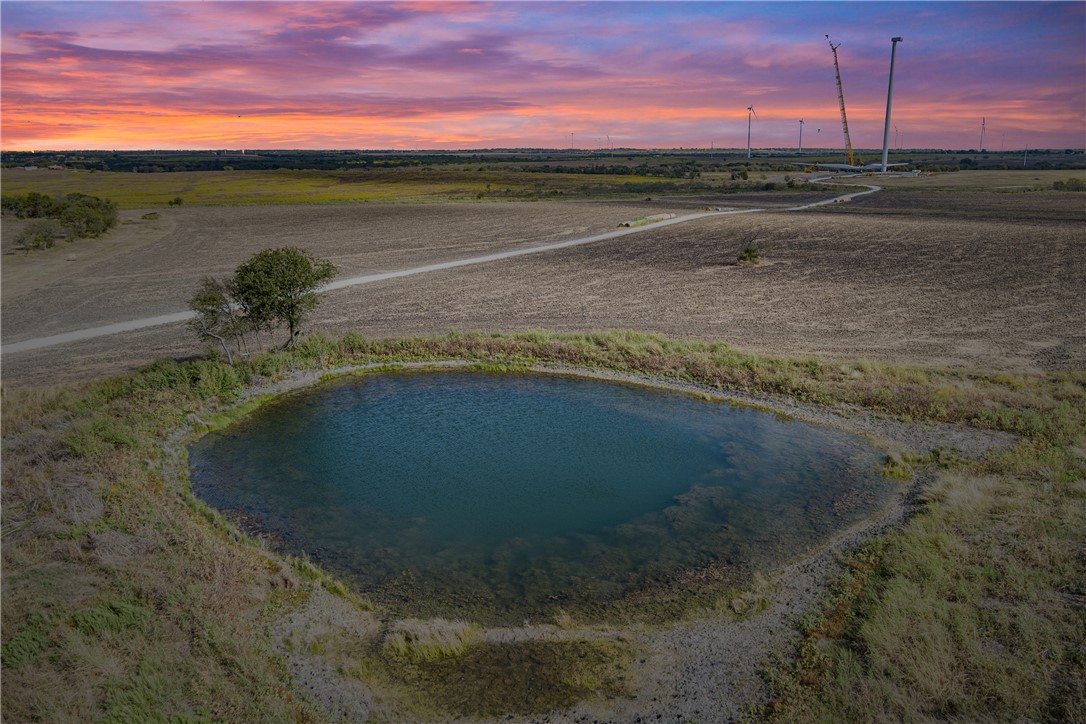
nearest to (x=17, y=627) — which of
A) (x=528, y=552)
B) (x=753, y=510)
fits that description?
(x=528, y=552)

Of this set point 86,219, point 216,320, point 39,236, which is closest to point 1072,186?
point 216,320

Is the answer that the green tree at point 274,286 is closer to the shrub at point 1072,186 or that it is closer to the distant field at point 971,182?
the distant field at point 971,182

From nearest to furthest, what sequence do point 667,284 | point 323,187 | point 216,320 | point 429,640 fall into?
point 429,640 → point 216,320 → point 667,284 → point 323,187

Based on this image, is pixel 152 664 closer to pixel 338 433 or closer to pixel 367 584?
pixel 367 584

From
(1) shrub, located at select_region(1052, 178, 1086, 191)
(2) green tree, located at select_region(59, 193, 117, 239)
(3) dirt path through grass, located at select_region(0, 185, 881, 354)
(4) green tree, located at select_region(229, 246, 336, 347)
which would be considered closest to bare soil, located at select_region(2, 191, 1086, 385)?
(3) dirt path through grass, located at select_region(0, 185, 881, 354)

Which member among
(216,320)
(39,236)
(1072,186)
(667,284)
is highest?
(1072,186)

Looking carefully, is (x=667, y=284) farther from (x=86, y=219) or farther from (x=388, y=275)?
(x=86, y=219)

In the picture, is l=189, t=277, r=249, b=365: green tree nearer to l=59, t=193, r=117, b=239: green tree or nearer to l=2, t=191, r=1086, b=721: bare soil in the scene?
l=2, t=191, r=1086, b=721: bare soil
